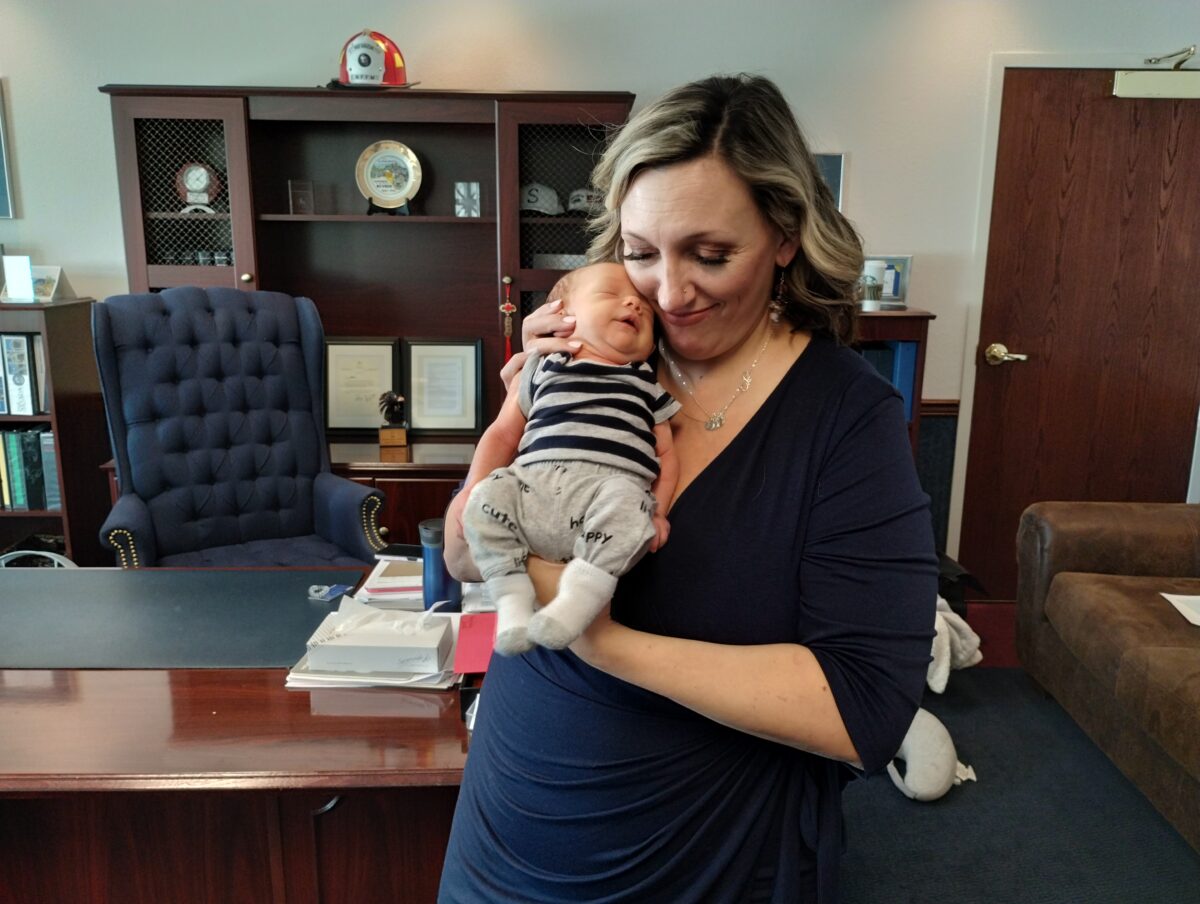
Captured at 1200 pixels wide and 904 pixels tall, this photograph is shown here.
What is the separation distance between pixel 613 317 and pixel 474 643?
0.81 m

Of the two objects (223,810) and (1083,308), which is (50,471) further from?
(1083,308)

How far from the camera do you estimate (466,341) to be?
11.8ft

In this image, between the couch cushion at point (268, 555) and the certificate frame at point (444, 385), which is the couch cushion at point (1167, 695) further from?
the certificate frame at point (444, 385)

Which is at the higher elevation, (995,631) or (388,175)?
(388,175)

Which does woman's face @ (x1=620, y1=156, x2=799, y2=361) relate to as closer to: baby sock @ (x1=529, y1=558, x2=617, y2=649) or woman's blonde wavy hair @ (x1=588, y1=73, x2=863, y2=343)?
woman's blonde wavy hair @ (x1=588, y1=73, x2=863, y2=343)

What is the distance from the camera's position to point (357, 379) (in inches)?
141

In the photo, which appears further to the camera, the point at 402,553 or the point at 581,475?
the point at 402,553

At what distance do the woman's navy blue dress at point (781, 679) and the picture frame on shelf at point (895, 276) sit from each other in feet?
8.96

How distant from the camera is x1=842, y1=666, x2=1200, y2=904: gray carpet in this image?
6.73 feet

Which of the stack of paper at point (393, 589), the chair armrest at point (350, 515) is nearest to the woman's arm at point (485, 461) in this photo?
the stack of paper at point (393, 589)

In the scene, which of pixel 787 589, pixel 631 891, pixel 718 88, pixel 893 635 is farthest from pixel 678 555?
pixel 718 88

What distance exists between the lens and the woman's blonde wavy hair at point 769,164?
0.92 m

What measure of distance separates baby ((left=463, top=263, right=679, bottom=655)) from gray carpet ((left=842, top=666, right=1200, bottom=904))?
60.0 inches

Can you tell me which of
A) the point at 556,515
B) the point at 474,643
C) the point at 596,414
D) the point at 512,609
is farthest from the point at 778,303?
the point at 474,643
